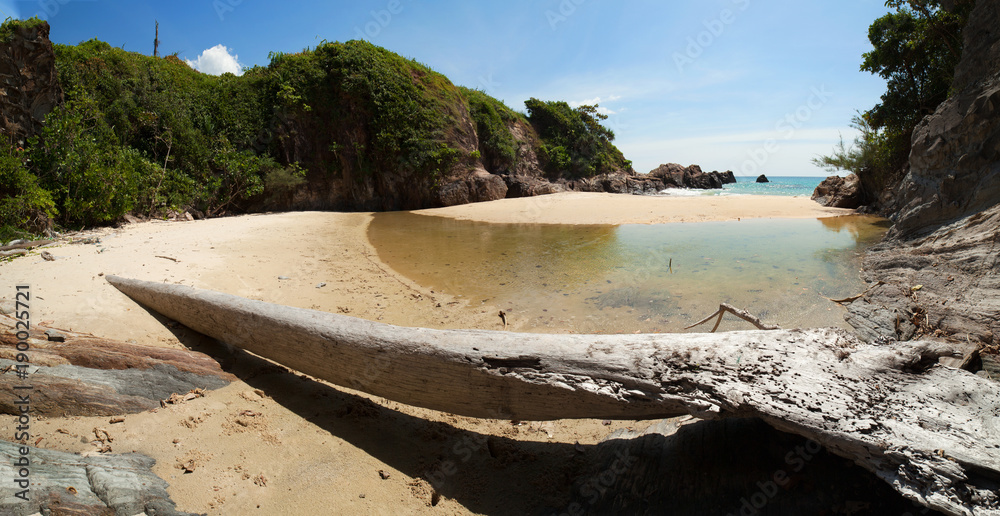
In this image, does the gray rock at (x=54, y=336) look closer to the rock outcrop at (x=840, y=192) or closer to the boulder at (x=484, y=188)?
the boulder at (x=484, y=188)

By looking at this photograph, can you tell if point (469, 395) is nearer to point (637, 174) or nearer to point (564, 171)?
point (564, 171)

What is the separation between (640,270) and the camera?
22.7 feet

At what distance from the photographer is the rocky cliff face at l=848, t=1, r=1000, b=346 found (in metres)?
4.13

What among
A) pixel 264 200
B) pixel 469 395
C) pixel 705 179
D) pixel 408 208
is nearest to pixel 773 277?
pixel 469 395

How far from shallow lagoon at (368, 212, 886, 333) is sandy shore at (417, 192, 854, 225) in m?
1.88

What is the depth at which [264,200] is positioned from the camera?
16031mm

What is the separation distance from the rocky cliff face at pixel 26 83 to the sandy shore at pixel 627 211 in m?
10.6

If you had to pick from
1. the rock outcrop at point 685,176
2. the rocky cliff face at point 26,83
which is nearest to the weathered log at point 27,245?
the rocky cliff face at point 26,83

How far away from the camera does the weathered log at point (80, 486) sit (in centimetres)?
148

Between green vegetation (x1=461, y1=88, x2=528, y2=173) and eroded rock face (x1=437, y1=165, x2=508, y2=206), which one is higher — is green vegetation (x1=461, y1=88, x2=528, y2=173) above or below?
above

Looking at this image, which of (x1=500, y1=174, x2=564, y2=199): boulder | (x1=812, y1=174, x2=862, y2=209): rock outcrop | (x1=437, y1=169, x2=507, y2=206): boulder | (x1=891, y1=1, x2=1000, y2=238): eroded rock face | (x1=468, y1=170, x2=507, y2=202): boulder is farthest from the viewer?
(x1=500, y1=174, x2=564, y2=199): boulder

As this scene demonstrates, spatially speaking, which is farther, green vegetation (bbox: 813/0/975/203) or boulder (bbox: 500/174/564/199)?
boulder (bbox: 500/174/564/199)

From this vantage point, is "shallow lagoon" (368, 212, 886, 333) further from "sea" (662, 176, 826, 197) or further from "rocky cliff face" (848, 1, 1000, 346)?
"sea" (662, 176, 826, 197)

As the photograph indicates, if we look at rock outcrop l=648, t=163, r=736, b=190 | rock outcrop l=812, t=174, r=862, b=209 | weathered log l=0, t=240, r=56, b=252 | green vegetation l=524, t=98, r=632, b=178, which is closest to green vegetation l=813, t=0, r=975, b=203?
rock outcrop l=812, t=174, r=862, b=209
